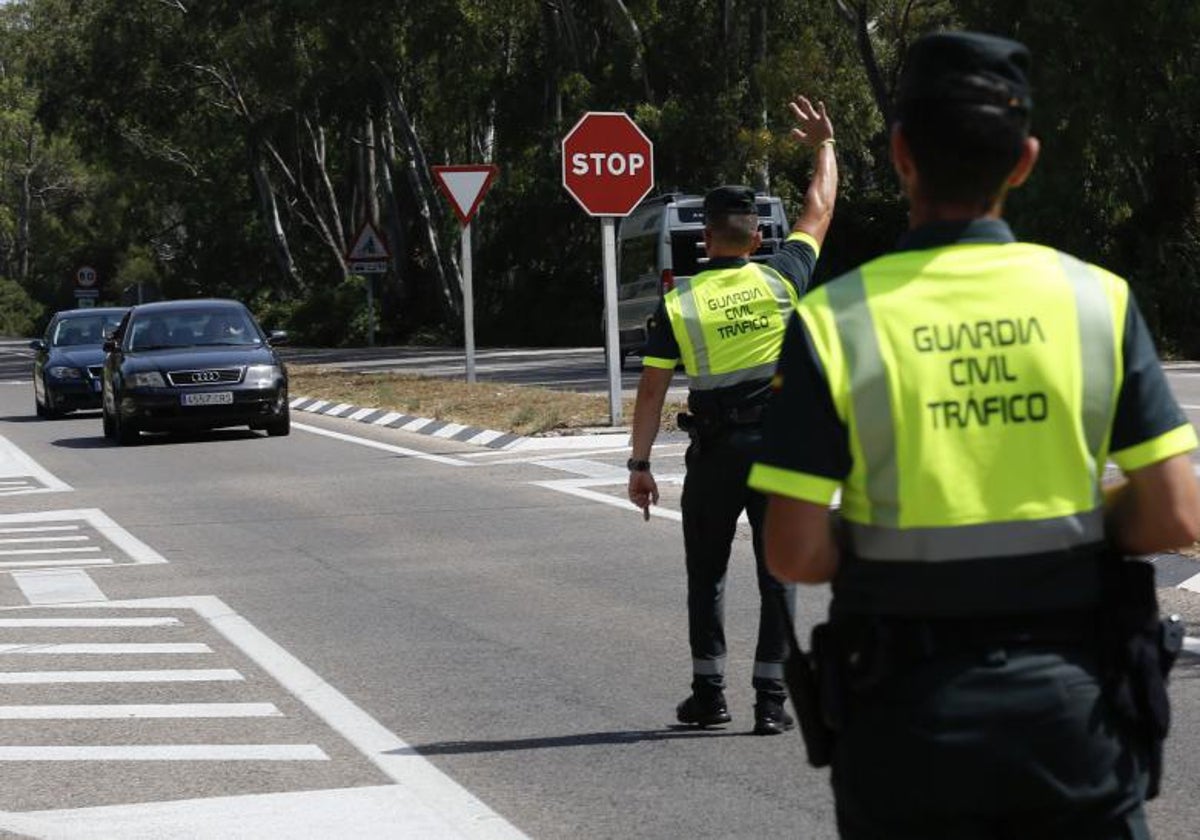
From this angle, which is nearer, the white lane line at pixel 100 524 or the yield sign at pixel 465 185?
the white lane line at pixel 100 524

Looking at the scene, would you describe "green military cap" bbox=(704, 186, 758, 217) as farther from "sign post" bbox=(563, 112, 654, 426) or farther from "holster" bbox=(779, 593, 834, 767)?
"sign post" bbox=(563, 112, 654, 426)

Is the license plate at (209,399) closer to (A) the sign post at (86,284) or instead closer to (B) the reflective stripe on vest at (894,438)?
(B) the reflective stripe on vest at (894,438)

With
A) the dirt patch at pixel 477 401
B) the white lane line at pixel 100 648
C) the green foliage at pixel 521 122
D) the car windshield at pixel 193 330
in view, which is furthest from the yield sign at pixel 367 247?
the white lane line at pixel 100 648

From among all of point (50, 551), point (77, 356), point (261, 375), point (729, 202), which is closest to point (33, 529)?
point (50, 551)

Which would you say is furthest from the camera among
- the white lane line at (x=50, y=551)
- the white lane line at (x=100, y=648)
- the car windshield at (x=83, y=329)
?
the car windshield at (x=83, y=329)

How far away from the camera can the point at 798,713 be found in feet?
10.7

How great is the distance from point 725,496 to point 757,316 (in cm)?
61

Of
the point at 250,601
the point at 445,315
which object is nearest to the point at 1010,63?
the point at 250,601

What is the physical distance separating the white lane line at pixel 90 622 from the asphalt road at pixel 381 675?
0.03m

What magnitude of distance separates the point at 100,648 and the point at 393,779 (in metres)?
3.24

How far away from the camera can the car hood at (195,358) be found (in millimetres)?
23016

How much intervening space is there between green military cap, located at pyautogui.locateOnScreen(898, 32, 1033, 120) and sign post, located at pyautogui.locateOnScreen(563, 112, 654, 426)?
55.5 feet

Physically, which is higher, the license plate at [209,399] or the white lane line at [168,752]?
the white lane line at [168,752]

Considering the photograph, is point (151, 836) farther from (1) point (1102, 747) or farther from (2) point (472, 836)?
(1) point (1102, 747)
